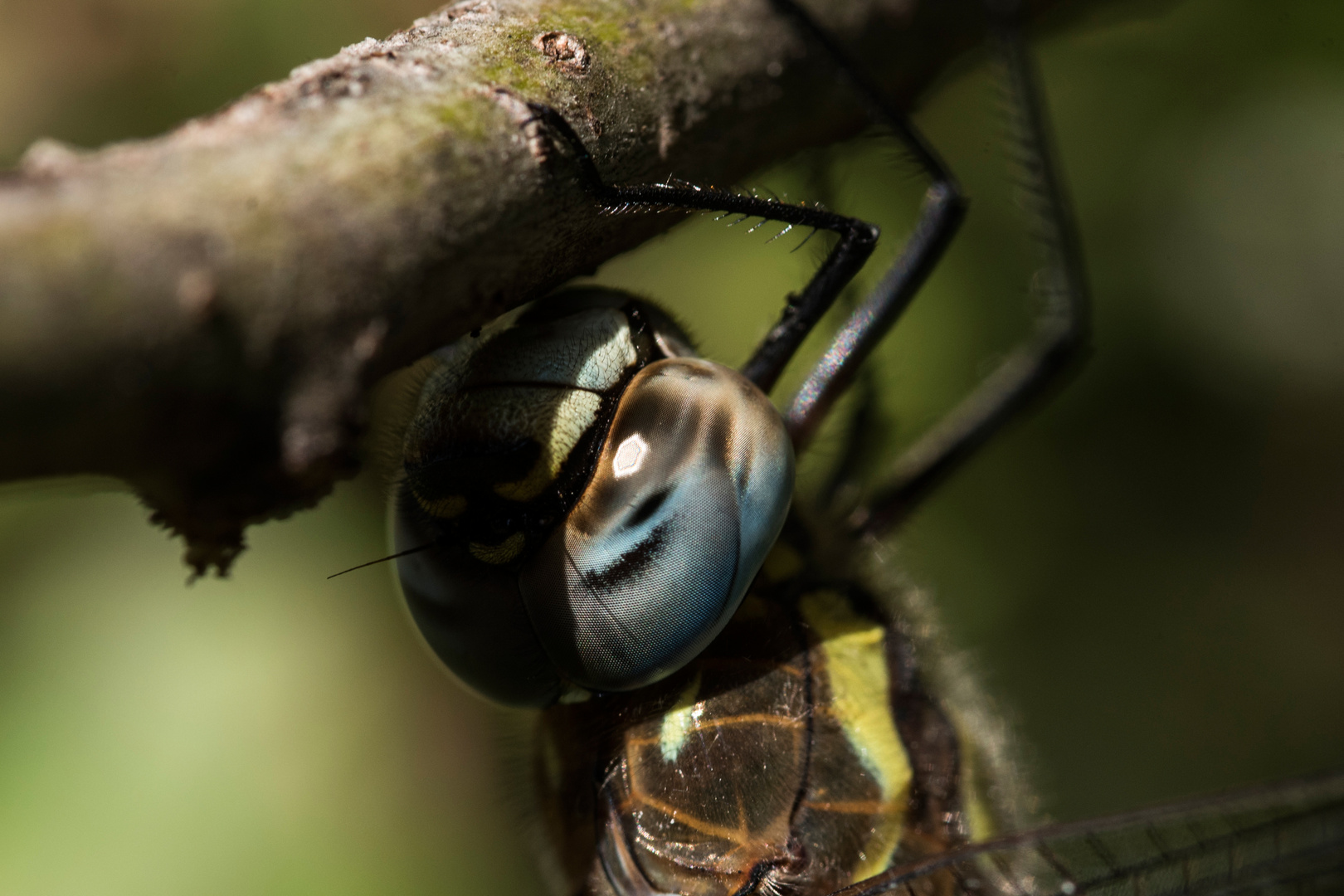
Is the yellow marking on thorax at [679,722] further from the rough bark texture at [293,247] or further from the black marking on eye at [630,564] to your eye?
the rough bark texture at [293,247]

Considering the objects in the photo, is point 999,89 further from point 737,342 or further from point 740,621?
point 740,621

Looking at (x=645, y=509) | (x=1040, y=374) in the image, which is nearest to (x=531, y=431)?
(x=645, y=509)

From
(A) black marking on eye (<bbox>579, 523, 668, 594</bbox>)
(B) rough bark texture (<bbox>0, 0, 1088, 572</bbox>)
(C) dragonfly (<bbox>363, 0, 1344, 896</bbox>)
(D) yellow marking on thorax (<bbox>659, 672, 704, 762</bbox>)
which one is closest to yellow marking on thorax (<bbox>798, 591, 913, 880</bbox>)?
(C) dragonfly (<bbox>363, 0, 1344, 896</bbox>)

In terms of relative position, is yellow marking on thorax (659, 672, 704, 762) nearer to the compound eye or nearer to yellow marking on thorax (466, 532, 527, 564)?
the compound eye

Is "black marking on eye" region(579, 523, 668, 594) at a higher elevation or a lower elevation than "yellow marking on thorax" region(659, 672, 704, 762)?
higher

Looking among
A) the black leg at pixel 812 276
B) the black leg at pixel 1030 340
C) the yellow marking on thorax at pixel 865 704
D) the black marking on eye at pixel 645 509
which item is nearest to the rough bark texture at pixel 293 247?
the black leg at pixel 812 276
